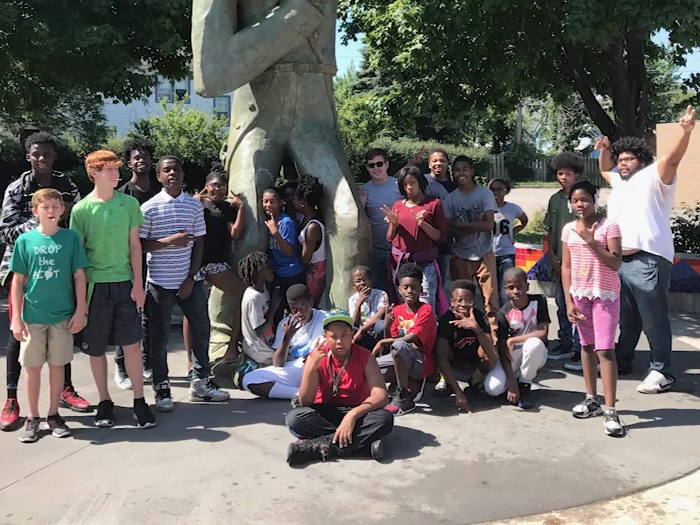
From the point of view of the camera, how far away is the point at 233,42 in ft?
17.0

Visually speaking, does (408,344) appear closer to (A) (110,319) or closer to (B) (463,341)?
(B) (463,341)

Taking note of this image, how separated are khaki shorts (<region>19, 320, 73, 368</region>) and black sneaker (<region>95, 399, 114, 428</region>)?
1.15 feet

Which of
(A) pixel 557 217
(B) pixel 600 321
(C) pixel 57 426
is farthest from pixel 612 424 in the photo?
(C) pixel 57 426

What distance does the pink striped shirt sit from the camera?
423 cm

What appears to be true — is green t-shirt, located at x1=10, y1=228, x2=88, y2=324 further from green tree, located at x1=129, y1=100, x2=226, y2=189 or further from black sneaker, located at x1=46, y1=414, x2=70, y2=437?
green tree, located at x1=129, y1=100, x2=226, y2=189

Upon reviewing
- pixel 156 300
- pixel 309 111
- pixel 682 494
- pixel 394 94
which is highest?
pixel 394 94

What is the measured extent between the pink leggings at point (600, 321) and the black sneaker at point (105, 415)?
2.79 m

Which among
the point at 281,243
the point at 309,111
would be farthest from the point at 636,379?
the point at 309,111

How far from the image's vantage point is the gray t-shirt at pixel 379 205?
18.6ft

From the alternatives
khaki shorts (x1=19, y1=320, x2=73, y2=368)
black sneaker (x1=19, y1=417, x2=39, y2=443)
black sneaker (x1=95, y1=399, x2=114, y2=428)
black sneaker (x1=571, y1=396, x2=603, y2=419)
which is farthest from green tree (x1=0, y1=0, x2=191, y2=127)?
black sneaker (x1=571, y1=396, x2=603, y2=419)

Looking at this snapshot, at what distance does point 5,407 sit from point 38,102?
9.56 metres

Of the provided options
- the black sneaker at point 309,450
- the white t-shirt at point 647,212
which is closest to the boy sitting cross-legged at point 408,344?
the black sneaker at point 309,450

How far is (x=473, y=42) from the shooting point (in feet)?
30.6

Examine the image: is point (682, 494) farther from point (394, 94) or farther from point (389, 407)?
point (394, 94)
